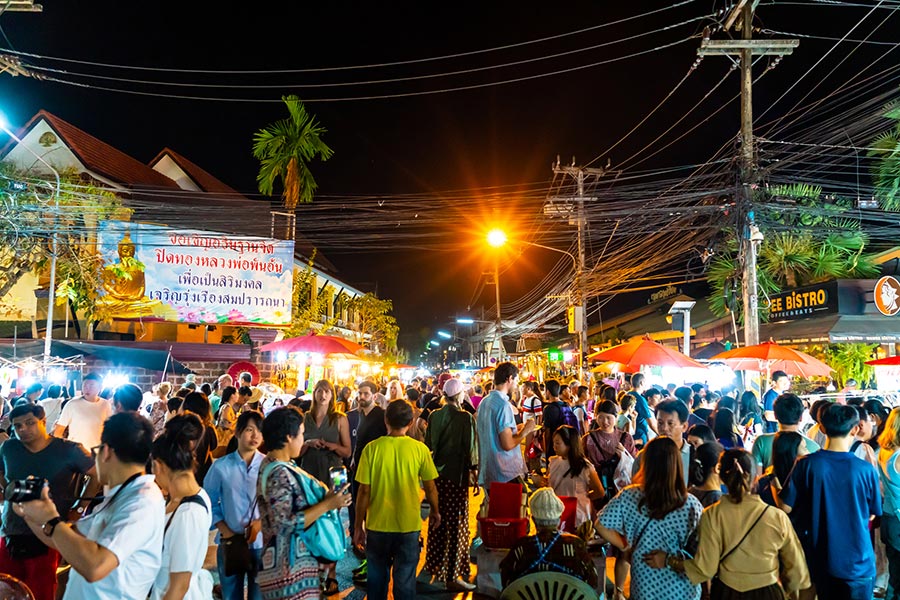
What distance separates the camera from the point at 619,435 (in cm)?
738

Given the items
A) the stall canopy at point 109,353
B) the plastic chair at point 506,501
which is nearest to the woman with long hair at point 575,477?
the plastic chair at point 506,501

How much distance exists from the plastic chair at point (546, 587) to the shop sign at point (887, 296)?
1763 cm

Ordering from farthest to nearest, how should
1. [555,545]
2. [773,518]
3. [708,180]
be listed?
[708,180] → [555,545] → [773,518]

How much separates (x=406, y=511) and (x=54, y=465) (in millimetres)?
2788

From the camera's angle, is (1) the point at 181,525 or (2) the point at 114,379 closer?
(1) the point at 181,525

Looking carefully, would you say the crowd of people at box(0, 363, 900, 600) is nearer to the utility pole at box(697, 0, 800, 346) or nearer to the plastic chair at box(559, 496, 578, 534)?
the plastic chair at box(559, 496, 578, 534)

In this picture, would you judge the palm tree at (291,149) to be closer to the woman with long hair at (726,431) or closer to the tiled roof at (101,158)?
the tiled roof at (101,158)

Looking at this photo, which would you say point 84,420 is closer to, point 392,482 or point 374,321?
point 392,482

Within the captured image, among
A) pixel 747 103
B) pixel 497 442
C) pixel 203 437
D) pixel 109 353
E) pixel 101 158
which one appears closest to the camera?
pixel 203 437

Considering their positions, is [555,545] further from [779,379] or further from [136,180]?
[136,180]

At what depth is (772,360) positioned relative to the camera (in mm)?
11617

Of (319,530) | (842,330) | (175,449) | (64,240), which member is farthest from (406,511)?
(64,240)

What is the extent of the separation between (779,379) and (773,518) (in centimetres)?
750

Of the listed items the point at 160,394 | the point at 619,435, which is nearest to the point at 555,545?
the point at 619,435
